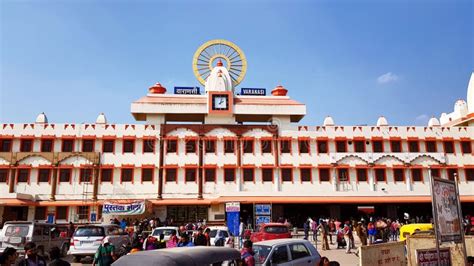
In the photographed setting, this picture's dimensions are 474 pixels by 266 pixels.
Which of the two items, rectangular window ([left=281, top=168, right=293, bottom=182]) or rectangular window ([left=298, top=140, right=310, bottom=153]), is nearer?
rectangular window ([left=281, top=168, right=293, bottom=182])

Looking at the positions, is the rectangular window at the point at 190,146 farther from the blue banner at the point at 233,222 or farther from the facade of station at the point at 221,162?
the blue banner at the point at 233,222

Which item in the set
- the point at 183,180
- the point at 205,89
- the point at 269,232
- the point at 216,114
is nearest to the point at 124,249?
the point at 269,232

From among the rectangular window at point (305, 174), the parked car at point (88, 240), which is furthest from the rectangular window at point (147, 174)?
the parked car at point (88, 240)

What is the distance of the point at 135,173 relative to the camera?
37781 millimetres

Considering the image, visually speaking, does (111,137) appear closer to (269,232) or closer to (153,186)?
(153,186)

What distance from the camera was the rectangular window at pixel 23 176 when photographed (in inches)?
1442

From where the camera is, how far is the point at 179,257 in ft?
21.6

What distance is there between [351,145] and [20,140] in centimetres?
3239

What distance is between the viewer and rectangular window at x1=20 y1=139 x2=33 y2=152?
37344 mm

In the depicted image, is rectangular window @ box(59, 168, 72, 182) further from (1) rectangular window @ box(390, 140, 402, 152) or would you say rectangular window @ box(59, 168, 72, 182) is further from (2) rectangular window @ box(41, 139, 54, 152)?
(1) rectangular window @ box(390, 140, 402, 152)

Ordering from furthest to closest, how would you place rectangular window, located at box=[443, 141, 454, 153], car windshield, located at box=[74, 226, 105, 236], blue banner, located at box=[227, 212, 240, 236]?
A: 1. rectangular window, located at box=[443, 141, 454, 153]
2. blue banner, located at box=[227, 212, 240, 236]
3. car windshield, located at box=[74, 226, 105, 236]

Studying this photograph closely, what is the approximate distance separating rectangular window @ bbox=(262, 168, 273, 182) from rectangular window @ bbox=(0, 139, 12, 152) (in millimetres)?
24167

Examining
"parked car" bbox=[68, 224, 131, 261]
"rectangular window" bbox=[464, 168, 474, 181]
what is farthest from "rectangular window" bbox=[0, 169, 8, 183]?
"rectangular window" bbox=[464, 168, 474, 181]

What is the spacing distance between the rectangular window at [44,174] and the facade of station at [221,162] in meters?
0.09
